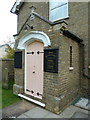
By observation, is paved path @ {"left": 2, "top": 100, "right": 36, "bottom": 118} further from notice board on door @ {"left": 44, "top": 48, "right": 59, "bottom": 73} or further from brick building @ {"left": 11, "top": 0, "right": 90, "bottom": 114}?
notice board on door @ {"left": 44, "top": 48, "right": 59, "bottom": 73}

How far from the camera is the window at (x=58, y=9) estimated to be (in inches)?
255

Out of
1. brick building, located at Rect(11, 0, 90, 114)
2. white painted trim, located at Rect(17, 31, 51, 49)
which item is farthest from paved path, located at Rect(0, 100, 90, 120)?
white painted trim, located at Rect(17, 31, 51, 49)

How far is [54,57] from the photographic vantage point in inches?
171

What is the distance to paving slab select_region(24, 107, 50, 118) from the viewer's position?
3.90 meters

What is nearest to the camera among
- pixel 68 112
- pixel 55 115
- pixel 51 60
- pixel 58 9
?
pixel 55 115

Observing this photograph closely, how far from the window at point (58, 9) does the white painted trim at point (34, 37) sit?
254cm

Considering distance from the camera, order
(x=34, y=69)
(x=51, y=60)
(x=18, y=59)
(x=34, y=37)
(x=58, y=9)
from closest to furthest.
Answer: (x=51, y=60) → (x=34, y=37) → (x=34, y=69) → (x=18, y=59) → (x=58, y=9)

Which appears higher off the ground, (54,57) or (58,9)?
(58,9)

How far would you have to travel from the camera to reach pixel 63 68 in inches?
174

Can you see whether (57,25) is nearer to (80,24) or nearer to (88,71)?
(80,24)

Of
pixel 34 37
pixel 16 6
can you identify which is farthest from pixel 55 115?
pixel 16 6

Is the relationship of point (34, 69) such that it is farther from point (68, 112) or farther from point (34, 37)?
point (68, 112)

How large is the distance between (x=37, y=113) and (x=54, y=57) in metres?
2.35

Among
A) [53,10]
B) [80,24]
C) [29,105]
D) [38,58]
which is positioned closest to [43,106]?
[29,105]
